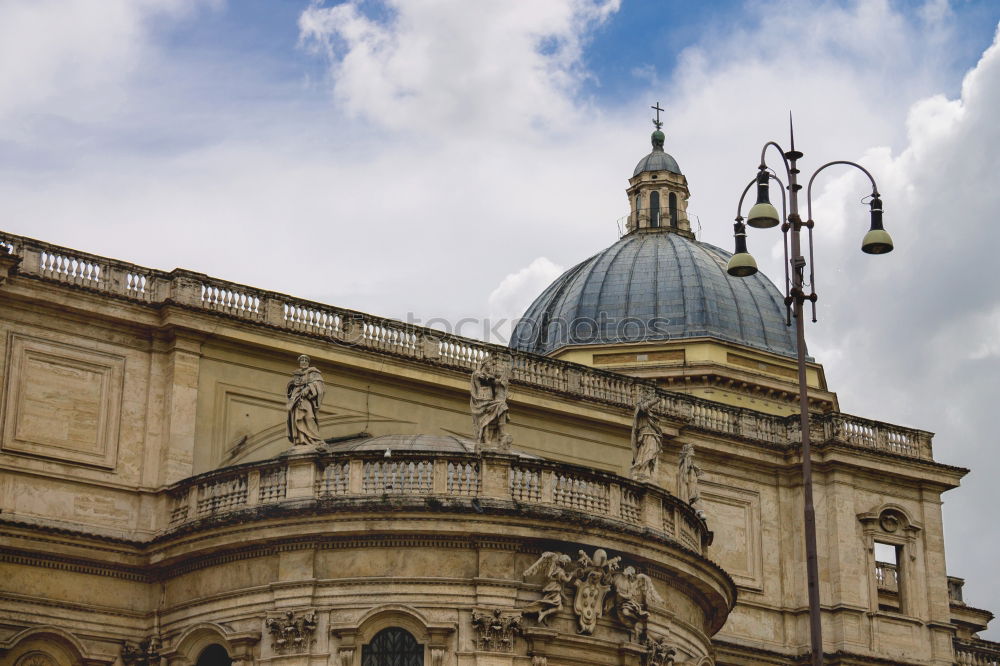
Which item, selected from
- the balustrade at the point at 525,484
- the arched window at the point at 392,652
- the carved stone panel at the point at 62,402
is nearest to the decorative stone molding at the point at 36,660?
the carved stone panel at the point at 62,402

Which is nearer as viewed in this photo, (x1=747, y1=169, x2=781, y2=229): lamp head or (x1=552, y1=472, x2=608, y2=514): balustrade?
(x1=747, y1=169, x2=781, y2=229): lamp head

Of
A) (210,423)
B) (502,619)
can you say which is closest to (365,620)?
(502,619)

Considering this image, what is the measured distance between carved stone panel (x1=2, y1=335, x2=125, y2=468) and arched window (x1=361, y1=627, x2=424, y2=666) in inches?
294

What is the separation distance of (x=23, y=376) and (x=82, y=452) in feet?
6.26

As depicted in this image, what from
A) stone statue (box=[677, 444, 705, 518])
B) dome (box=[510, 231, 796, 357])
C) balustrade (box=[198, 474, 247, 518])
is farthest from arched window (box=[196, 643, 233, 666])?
dome (box=[510, 231, 796, 357])

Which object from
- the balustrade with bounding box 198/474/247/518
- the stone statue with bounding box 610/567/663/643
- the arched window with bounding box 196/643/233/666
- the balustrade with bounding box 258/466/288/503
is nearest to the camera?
the balustrade with bounding box 258/466/288/503

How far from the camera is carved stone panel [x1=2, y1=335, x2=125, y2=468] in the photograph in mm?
36219

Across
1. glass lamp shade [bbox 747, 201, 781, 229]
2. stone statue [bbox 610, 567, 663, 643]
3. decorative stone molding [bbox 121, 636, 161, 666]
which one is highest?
glass lamp shade [bbox 747, 201, 781, 229]

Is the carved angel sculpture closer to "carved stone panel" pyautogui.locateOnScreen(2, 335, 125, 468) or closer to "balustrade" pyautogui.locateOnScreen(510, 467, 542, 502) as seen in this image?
"balustrade" pyautogui.locateOnScreen(510, 467, 542, 502)

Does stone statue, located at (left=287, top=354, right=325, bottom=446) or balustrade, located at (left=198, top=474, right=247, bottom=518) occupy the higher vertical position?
stone statue, located at (left=287, top=354, right=325, bottom=446)

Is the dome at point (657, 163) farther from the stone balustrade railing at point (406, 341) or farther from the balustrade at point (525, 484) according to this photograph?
the balustrade at point (525, 484)

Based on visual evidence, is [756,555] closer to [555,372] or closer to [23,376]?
[555,372]

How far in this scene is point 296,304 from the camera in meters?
40.0

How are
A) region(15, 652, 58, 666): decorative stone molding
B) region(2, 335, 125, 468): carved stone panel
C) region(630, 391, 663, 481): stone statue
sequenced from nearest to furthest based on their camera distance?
region(15, 652, 58, 666): decorative stone molding < region(2, 335, 125, 468): carved stone panel < region(630, 391, 663, 481): stone statue
